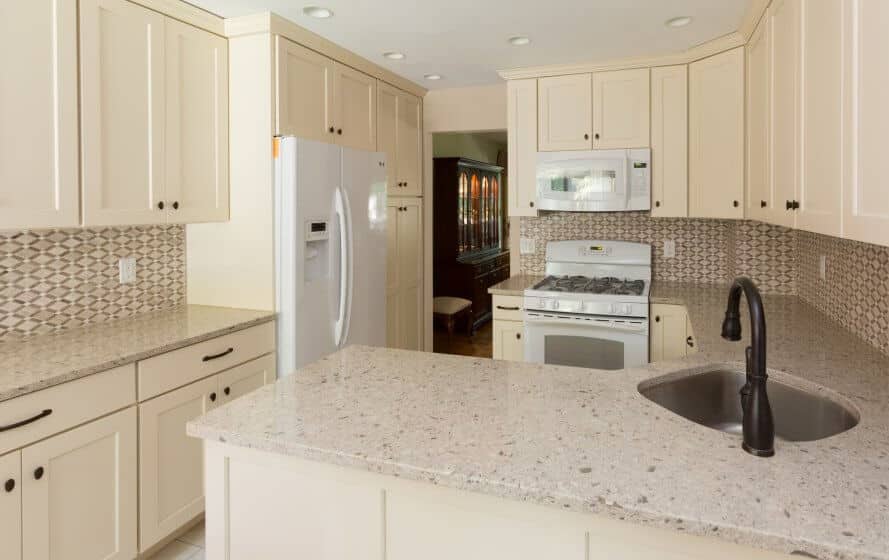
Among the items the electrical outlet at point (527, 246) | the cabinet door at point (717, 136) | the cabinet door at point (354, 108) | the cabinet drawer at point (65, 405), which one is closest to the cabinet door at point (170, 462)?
the cabinet drawer at point (65, 405)

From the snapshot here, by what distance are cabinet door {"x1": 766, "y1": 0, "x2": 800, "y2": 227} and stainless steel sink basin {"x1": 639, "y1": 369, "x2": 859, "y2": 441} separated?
63cm

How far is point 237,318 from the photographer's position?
279 centimetres

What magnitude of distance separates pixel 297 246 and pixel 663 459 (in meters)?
2.11

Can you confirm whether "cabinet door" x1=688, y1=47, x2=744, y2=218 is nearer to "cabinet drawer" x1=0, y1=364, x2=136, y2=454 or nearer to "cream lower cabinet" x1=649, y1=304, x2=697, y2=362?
"cream lower cabinet" x1=649, y1=304, x2=697, y2=362

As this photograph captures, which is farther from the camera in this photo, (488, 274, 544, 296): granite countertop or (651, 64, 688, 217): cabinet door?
(488, 274, 544, 296): granite countertop

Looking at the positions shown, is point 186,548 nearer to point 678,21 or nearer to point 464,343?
point 678,21

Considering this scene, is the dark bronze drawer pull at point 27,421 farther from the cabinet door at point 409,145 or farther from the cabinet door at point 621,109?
the cabinet door at point 621,109

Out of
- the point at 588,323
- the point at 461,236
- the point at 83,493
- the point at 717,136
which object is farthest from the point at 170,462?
the point at 461,236

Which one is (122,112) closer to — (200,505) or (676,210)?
(200,505)

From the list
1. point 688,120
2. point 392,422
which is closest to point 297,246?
point 392,422

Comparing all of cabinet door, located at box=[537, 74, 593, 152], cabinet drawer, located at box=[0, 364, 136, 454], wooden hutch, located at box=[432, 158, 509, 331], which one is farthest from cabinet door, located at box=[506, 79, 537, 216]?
cabinet drawer, located at box=[0, 364, 136, 454]

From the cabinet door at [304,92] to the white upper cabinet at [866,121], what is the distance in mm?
2362

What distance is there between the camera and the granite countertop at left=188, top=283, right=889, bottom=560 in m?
0.96

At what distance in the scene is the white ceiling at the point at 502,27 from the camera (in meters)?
2.71
